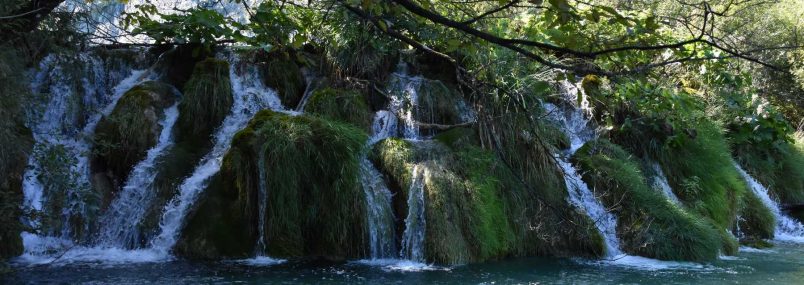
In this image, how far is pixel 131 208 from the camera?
793 centimetres

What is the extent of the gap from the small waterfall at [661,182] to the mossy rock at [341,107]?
4.22 metres

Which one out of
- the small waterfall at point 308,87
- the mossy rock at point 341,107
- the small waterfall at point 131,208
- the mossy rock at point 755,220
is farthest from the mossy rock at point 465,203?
the mossy rock at point 755,220

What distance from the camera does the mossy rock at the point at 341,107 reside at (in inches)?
351

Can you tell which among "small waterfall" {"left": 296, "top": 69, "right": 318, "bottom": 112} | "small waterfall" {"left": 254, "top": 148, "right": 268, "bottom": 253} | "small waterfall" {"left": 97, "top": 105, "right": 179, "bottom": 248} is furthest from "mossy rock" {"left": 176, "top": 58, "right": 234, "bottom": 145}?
"small waterfall" {"left": 254, "top": 148, "right": 268, "bottom": 253}

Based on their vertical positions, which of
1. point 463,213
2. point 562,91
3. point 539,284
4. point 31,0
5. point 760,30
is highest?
point 760,30

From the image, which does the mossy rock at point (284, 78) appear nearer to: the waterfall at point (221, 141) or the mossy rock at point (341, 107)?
the waterfall at point (221, 141)

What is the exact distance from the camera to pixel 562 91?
1089 cm

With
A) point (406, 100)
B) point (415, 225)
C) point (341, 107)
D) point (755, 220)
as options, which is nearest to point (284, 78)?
point (341, 107)

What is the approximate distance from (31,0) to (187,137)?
177 inches

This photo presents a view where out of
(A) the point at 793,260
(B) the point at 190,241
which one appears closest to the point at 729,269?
(A) the point at 793,260

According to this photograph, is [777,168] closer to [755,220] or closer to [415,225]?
[755,220]

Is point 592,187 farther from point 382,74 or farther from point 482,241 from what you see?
point 382,74

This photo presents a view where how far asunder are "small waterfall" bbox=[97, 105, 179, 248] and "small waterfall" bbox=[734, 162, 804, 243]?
8.94m

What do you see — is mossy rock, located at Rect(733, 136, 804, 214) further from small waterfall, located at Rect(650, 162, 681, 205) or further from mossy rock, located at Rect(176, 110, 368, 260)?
mossy rock, located at Rect(176, 110, 368, 260)
